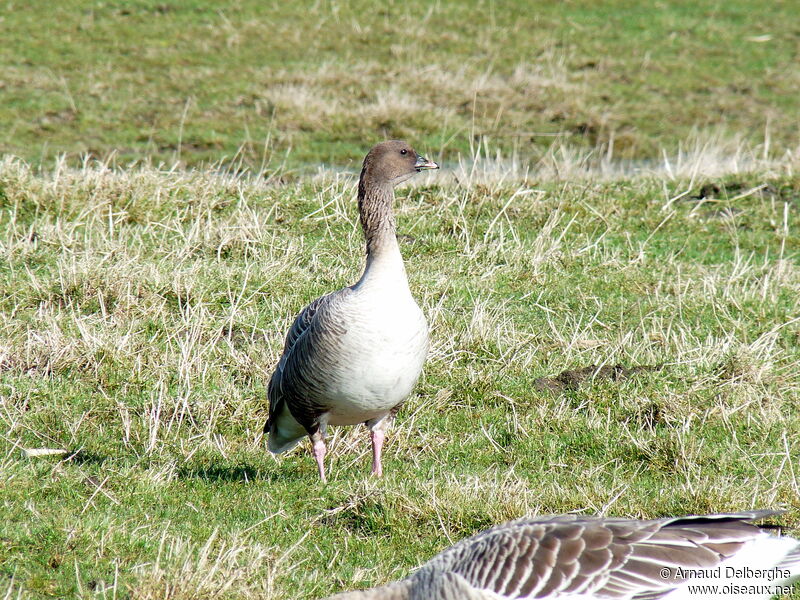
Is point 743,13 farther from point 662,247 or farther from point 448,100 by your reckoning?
point 662,247

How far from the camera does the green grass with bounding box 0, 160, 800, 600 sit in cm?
473

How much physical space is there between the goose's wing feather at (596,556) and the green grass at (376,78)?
28.6 feet

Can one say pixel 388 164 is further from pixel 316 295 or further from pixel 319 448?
pixel 316 295

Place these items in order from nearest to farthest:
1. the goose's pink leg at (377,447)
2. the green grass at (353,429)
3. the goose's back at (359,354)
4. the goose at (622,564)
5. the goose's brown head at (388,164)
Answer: the goose at (622,564)
the green grass at (353,429)
the goose's back at (359,354)
the goose's pink leg at (377,447)
the goose's brown head at (388,164)

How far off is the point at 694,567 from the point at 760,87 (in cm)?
1507

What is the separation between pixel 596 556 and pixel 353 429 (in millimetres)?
2946

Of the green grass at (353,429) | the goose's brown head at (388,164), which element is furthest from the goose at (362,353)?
the green grass at (353,429)

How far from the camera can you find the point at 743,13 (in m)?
20.4

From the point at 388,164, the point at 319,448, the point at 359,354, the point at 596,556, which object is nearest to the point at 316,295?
the point at 388,164

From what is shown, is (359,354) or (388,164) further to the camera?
(388,164)

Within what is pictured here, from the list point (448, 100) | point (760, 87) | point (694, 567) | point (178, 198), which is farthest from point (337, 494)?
point (760, 87)

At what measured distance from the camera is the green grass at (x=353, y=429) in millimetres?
4727

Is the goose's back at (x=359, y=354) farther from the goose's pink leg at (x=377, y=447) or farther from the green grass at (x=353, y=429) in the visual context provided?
the green grass at (x=353, y=429)

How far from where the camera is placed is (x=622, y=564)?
3.58 m
